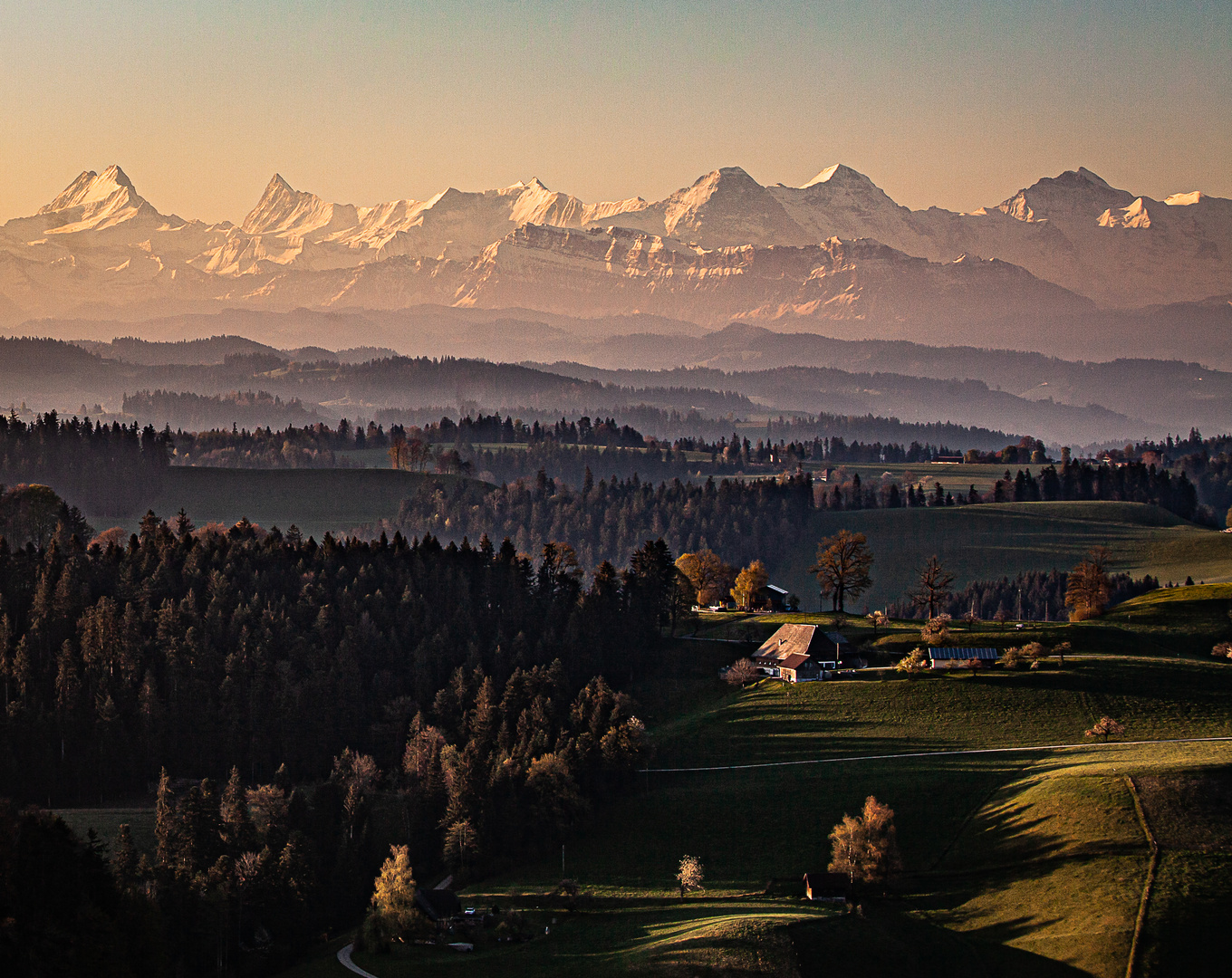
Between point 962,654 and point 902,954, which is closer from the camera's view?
point 902,954

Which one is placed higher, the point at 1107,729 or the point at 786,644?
the point at 786,644

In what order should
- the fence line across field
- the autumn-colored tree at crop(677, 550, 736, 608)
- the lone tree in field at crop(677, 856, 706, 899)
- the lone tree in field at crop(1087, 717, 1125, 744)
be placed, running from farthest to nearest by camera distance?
the autumn-colored tree at crop(677, 550, 736, 608)
the lone tree in field at crop(1087, 717, 1125, 744)
the fence line across field
the lone tree in field at crop(677, 856, 706, 899)

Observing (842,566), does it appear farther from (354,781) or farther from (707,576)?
(354,781)

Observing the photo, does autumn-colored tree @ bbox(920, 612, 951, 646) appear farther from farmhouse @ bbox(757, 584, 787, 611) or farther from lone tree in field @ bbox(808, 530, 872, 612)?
farmhouse @ bbox(757, 584, 787, 611)

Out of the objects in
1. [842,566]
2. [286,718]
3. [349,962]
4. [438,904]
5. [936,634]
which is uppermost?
[842,566]

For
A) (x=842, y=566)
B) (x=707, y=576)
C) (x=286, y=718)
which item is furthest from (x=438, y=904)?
(x=707, y=576)

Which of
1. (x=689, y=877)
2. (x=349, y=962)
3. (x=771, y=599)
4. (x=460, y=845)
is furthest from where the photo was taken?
(x=771, y=599)

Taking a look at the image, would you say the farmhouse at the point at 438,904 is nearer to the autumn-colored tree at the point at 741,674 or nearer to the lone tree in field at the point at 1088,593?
the autumn-colored tree at the point at 741,674

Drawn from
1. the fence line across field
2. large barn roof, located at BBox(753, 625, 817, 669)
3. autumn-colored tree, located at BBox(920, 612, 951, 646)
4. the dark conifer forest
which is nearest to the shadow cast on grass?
the fence line across field
